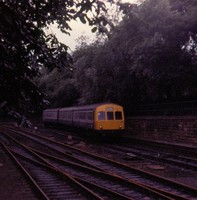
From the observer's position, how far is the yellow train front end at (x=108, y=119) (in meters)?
24.7

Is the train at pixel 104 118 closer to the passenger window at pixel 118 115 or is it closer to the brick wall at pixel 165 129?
→ the passenger window at pixel 118 115

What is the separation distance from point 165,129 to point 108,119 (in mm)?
4577

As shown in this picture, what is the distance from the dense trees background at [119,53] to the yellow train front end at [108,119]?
7.60 ft

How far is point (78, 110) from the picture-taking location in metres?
30.0

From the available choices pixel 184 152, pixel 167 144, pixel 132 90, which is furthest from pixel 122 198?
pixel 132 90

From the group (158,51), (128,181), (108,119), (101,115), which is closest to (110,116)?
(108,119)

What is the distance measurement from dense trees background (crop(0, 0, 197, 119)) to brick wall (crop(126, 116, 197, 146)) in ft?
6.70

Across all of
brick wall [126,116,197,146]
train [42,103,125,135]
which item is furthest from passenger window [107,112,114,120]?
brick wall [126,116,197,146]

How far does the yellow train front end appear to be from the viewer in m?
24.7

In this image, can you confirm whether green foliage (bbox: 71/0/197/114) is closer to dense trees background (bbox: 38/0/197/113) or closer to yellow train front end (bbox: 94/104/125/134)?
dense trees background (bbox: 38/0/197/113)

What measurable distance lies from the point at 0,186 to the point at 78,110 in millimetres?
19293

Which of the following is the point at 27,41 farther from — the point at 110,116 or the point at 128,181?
the point at 110,116

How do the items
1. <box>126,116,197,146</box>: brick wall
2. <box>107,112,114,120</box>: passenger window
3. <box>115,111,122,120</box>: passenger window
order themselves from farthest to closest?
1. <box>115,111,122,120</box>: passenger window
2. <box>107,112,114,120</box>: passenger window
3. <box>126,116,197,146</box>: brick wall

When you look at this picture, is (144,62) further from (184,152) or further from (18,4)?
(18,4)
